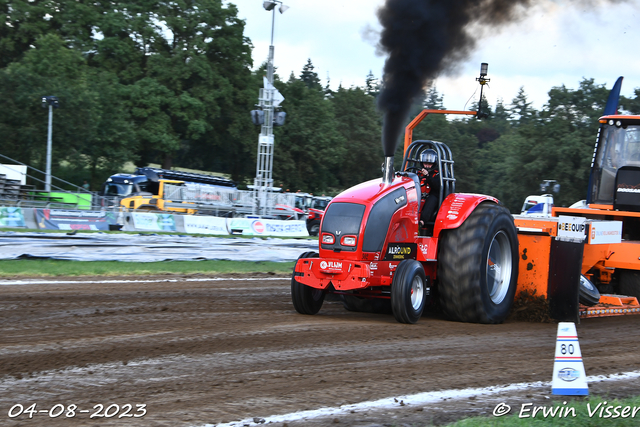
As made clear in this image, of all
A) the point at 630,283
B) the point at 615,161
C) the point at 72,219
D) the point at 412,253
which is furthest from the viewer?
the point at 72,219

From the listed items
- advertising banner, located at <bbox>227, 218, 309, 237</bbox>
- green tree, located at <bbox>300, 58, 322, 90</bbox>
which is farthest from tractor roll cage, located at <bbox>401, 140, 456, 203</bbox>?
green tree, located at <bbox>300, 58, 322, 90</bbox>

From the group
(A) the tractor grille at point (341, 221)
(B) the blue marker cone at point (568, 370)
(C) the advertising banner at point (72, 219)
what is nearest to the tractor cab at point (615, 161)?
(A) the tractor grille at point (341, 221)

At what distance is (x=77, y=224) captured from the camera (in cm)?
2512

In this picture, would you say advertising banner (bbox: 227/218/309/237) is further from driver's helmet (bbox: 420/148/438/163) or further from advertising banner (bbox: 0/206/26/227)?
driver's helmet (bbox: 420/148/438/163)

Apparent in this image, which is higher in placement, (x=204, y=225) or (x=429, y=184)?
(x=429, y=184)

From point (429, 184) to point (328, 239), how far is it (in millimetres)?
1825

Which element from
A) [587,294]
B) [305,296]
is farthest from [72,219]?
[587,294]

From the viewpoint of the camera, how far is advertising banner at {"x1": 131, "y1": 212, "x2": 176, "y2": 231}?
26.4 metres

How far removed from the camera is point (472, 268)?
8.31m

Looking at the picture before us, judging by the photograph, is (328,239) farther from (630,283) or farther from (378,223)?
(630,283)

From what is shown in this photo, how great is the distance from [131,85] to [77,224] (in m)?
23.0

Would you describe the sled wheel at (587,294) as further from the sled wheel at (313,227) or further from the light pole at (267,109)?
the sled wheel at (313,227)

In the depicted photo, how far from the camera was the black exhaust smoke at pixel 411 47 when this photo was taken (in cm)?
894

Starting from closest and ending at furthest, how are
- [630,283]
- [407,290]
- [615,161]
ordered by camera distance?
[407,290] → [630,283] → [615,161]
